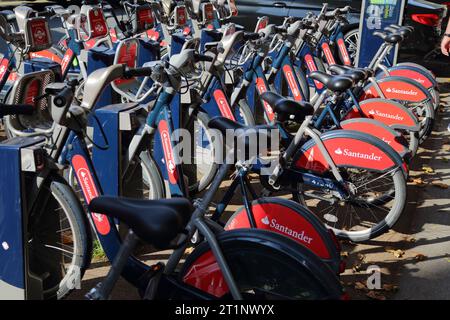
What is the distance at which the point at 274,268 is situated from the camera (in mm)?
2191

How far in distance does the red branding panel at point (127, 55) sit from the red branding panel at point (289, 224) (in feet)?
7.36

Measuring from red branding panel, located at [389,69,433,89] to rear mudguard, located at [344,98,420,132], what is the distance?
1.16 meters

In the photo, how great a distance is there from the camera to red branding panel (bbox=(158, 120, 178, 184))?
12.2 feet

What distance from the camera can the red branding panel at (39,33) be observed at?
16.6ft

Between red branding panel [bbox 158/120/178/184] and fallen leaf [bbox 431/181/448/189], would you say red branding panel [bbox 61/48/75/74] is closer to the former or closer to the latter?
red branding panel [bbox 158/120/178/184]

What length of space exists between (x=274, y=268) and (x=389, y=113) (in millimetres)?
3168

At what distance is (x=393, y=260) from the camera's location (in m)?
3.77

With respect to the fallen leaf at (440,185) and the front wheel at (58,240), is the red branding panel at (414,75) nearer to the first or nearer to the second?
the fallen leaf at (440,185)

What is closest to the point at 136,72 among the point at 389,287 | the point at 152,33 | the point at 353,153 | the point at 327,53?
the point at 353,153

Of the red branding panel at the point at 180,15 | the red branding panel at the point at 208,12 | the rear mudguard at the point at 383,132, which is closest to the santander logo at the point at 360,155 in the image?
the rear mudguard at the point at 383,132
